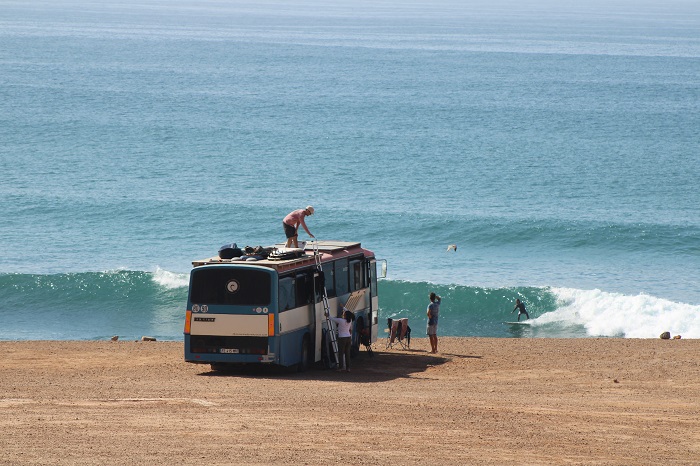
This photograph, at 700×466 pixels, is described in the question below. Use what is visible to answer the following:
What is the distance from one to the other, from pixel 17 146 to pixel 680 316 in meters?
52.6

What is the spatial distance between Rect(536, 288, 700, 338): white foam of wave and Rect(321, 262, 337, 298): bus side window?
1473 centimetres

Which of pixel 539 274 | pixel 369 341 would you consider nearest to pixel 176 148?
pixel 539 274

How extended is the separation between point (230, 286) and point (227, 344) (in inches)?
45.8

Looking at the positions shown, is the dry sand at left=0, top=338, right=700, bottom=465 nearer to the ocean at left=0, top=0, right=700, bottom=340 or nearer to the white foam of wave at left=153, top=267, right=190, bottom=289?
the ocean at left=0, top=0, right=700, bottom=340

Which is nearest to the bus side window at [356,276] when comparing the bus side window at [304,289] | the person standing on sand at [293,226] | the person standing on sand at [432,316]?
the person standing on sand at [432,316]

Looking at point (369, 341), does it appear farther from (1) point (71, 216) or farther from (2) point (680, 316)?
(1) point (71, 216)

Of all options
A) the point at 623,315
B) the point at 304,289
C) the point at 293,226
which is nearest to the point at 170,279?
the point at 623,315

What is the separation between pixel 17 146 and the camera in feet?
248

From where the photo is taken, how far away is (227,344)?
21250 millimetres

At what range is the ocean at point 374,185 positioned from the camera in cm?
3884

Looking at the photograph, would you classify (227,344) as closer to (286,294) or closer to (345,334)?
(286,294)

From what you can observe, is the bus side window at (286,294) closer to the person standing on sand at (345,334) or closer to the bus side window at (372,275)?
the person standing on sand at (345,334)

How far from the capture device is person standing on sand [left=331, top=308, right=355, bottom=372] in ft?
74.3

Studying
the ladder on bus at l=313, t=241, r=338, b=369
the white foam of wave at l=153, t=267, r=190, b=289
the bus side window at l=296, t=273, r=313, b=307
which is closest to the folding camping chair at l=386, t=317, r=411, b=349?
the ladder on bus at l=313, t=241, r=338, b=369
